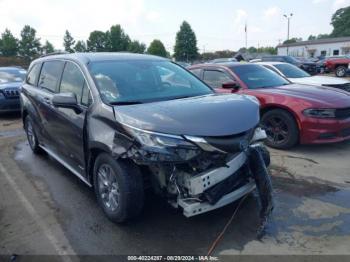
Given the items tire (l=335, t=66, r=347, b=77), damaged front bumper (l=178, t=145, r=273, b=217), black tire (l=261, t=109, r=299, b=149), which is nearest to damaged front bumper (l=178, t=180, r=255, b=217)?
damaged front bumper (l=178, t=145, r=273, b=217)

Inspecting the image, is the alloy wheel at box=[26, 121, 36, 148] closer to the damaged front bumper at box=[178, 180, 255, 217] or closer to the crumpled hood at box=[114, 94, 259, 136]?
the crumpled hood at box=[114, 94, 259, 136]

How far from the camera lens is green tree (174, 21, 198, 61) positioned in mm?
77750

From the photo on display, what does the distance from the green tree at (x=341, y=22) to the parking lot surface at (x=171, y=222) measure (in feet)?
378

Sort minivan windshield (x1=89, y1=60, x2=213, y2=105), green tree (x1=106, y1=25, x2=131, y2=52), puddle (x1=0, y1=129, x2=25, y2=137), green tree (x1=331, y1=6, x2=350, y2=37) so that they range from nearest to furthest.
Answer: minivan windshield (x1=89, y1=60, x2=213, y2=105), puddle (x1=0, y1=129, x2=25, y2=137), green tree (x1=106, y1=25, x2=131, y2=52), green tree (x1=331, y1=6, x2=350, y2=37)

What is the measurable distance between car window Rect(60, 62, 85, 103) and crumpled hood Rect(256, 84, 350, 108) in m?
3.61

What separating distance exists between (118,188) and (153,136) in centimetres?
73

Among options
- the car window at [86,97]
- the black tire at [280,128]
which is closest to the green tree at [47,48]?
the black tire at [280,128]

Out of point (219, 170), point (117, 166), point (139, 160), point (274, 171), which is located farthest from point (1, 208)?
point (274, 171)

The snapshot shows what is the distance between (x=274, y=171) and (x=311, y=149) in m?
1.39

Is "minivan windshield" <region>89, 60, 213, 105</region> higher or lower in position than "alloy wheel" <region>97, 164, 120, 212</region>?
higher

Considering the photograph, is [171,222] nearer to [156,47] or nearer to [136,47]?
[156,47]

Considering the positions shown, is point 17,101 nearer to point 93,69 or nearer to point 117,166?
point 93,69

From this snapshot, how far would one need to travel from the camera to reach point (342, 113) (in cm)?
557

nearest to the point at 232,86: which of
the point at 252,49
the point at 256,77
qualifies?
the point at 256,77
